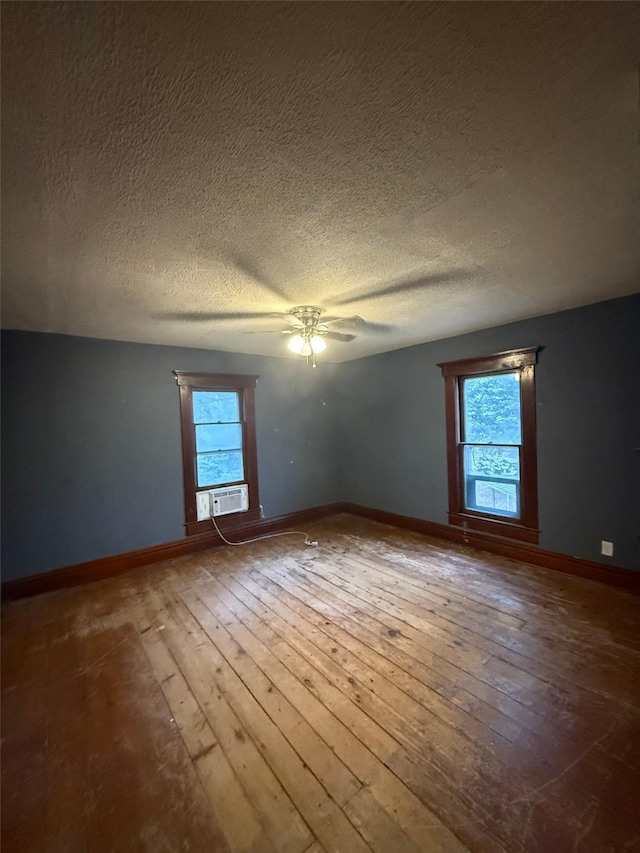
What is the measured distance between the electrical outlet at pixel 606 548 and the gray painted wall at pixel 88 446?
417 centimetres

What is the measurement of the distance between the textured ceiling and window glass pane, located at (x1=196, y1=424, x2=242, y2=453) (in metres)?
2.15

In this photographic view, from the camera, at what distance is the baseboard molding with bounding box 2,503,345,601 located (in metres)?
3.02

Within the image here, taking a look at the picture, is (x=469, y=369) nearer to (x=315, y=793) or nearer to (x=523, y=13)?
(x=523, y=13)

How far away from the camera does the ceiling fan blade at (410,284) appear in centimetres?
219

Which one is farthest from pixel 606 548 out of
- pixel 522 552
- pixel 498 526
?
pixel 498 526

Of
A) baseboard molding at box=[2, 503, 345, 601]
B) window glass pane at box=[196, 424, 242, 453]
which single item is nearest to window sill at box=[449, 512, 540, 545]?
baseboard molding at box=[2, 503, 345, 601]

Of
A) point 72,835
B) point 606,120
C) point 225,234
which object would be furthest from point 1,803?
point 606,120

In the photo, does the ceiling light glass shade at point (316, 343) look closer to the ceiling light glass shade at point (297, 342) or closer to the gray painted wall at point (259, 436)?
the ceiling light glass shade at point (297, 342)

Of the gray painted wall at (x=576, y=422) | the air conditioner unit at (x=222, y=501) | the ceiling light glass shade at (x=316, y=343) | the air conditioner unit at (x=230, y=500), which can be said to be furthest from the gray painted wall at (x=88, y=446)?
the gray painted wall at (x=576, y=422)

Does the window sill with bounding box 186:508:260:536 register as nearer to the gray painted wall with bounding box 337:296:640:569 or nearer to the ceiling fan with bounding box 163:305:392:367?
the gray painted wall with bounding box 337:296:640:569

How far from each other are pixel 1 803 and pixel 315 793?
1.26 metres

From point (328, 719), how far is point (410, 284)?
103 inches

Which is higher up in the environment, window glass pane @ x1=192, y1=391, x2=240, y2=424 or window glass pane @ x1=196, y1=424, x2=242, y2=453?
window glass pane @ x1=192, y1=391, x2=240, y2=424

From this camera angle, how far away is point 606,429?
2.85 metres
